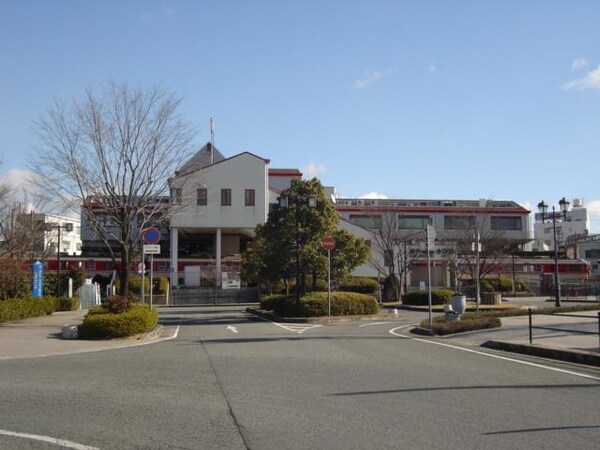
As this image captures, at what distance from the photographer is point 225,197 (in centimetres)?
6091

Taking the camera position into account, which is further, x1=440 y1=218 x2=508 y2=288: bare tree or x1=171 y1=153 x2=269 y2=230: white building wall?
x1=171 y1=153 x2=269 y2=230: white building wall

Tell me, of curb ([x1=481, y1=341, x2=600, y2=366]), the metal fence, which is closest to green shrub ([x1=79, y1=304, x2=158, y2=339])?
curb ([x1=481, y1=341, x2=600, y2=366])

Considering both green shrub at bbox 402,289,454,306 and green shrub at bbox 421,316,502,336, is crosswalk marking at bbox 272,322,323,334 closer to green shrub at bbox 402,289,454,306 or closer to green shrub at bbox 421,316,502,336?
green shrub at bbox 421,316,502,336

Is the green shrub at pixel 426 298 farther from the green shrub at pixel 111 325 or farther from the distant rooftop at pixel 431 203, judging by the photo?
the distant rooftop at pixel 431 203

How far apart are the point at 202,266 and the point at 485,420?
203ft

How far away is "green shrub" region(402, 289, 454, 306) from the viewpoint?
4031 centimetres

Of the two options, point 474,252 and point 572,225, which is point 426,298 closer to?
point 474,252

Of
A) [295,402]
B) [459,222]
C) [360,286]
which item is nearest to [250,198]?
[360,286]

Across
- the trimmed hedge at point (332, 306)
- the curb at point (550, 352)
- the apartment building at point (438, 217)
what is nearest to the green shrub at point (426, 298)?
the trimmed hedge at point (332, 306)

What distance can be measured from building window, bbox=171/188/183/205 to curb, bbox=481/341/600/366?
1410 cm

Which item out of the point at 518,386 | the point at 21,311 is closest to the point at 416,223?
the point at 21,311

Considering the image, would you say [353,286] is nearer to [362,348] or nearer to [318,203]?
[318,203]

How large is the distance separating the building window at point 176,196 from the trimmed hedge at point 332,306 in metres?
7.06

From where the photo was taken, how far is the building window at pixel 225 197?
60812 mm
